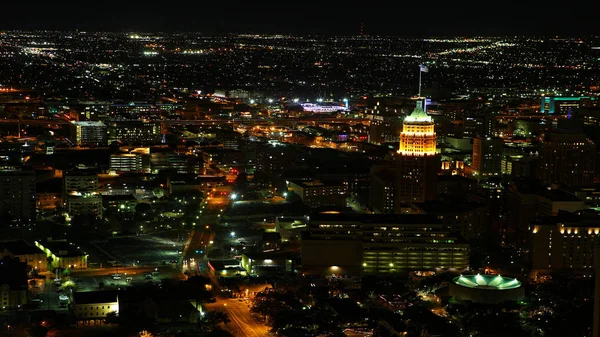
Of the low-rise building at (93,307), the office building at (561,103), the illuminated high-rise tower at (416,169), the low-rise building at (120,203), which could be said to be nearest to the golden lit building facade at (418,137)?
the illuminated high-rise tower at (416,169)

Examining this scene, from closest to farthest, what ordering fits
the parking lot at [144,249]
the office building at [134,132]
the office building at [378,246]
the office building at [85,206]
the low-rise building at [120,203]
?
the office building at [378,246] < the parking lot at [144,249] < the office building at [85,206] < the low-rise building at [120,203] < the office building at [134,132]

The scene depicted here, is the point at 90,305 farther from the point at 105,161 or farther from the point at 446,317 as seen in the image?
the point at 105,161

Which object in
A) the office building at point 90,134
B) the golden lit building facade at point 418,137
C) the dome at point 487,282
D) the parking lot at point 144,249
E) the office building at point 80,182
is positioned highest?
the golden lit building facade at point 418,137

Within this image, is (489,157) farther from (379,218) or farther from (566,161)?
(379,218)

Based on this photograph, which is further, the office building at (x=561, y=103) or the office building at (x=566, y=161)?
the office building at (x=561, y=103)

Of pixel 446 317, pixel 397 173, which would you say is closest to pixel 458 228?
pixel 397 173

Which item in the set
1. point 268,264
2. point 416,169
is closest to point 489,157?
point 416,169

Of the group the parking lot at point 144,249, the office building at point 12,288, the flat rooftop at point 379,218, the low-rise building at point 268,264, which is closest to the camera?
the office building at point 12,288

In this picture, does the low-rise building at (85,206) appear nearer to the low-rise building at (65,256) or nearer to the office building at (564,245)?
the low-rise building at (65,256)
